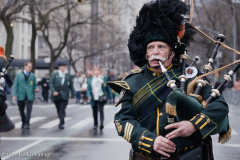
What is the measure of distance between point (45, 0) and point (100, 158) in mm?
18996

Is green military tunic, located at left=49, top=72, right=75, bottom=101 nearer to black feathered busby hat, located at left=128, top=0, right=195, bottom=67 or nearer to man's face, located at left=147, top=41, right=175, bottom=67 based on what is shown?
black feathered busby hat, located at left=128, top=0, right=195, bottom=67

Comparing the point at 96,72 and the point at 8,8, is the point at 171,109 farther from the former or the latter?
the point at 8,8

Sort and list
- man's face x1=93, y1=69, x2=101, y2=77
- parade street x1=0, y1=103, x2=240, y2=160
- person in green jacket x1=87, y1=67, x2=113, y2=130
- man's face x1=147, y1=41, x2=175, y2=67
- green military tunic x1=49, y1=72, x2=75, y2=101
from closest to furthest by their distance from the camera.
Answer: man's face x1=147, y1=41, x2=175, y2=67 → parade street x1=0, y1=103, x2=240, y2=160 → person in green jacket x1=87, y1=67, x2=113, y2=130 → green military tunic x1=49, y1=72, x2=75, y2=101 → man's face x1=93, y1=69, x2=101, y2=77

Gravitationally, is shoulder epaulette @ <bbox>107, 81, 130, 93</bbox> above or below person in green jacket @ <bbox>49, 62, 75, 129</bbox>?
above

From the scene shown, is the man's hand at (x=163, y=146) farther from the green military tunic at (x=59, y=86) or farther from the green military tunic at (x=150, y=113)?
the green military tunic at (x=59, y=86)

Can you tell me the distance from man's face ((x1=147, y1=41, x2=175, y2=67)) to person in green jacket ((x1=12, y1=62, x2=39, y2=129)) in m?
8.81

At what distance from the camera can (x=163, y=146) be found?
2.72 metres

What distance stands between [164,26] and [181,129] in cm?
85

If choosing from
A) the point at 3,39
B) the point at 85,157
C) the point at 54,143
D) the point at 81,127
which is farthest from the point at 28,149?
the point at 3,39

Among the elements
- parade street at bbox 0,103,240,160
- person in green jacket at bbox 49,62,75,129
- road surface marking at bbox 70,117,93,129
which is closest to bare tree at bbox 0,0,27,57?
road surface marking at bbox 70,117,93,129

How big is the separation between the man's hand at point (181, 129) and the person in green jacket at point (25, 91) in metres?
9.12

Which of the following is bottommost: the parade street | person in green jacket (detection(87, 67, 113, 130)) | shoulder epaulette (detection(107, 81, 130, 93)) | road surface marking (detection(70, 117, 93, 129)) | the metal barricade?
the metal barricade

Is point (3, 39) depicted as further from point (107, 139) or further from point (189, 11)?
point (189, 11)

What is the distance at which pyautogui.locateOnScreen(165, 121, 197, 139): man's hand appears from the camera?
268 cm
